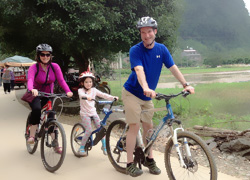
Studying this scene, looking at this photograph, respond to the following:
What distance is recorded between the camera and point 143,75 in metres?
3.27

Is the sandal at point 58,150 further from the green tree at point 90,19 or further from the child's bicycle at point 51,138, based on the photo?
the green tree at point 90,19

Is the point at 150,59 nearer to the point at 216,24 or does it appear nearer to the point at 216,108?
the point at 216,108

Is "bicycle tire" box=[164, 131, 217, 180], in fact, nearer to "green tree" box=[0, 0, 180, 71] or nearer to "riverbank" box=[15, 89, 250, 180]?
"riverbank" box=[15, 89, 250, 180]

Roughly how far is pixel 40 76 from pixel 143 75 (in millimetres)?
1954

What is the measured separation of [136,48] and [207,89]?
62.4 feet

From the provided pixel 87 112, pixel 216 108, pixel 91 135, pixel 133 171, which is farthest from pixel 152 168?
pixel 216 108

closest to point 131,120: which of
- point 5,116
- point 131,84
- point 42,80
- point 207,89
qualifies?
point 131,84

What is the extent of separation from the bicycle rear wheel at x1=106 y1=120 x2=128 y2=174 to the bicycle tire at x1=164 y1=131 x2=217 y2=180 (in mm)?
783

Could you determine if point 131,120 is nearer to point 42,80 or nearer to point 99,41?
point 42,80

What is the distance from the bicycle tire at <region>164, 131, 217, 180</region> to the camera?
2.97 metres

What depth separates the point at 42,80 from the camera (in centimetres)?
451

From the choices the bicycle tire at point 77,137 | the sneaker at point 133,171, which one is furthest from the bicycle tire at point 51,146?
the sneaker at point 133,171

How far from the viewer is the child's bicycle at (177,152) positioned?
3084 millimetres

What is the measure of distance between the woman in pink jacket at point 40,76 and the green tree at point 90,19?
3604 millimetres
